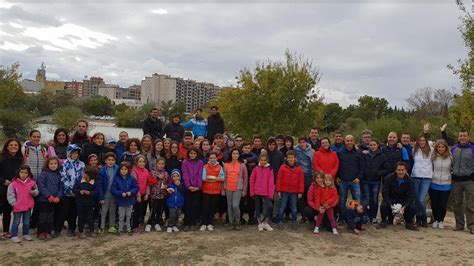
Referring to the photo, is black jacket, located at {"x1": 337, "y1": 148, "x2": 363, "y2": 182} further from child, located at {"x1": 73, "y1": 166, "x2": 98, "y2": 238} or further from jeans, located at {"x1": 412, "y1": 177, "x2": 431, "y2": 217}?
child, located at {"x1": 73, "y1": 166, "x2": 98, "y2": 238}

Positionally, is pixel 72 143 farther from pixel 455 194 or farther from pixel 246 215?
pixel 455 194

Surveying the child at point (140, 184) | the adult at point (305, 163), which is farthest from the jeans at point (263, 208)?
the child at point (140, 184)

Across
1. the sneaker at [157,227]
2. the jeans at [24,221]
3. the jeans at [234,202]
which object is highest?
the jeans at [234,202]

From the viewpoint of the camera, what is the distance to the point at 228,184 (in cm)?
695

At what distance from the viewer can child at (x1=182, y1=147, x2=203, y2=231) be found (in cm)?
682

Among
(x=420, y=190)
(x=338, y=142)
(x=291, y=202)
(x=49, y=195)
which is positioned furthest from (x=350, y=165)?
(x=49, y=195)

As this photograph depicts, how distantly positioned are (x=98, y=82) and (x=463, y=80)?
191458 millimetres

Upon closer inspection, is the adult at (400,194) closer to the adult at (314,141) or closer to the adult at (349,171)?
the adult at (349,171)

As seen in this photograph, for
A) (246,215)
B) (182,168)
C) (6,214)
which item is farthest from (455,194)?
(6,214)

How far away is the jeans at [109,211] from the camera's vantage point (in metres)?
6.42

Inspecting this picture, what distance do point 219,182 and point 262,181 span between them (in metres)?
0.80

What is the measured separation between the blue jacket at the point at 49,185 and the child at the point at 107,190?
25.0 inches

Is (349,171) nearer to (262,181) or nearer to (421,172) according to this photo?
(421,172)

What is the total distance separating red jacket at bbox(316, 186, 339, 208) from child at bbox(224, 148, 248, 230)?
1.37 metres
